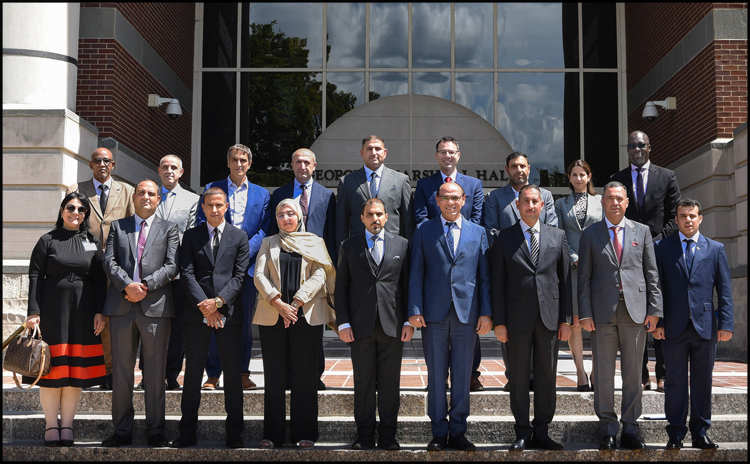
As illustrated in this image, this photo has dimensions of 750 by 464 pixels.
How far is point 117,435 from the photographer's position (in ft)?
17.2

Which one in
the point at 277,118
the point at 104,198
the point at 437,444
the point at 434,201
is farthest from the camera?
the point at 277,118

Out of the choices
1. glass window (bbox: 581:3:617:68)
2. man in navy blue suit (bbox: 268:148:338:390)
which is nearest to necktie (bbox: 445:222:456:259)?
man in navy blue suit (bbox: 268:148:338:390)

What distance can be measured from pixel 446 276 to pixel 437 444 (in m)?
1.28

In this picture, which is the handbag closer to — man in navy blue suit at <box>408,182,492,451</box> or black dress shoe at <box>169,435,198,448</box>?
black dress shoe at <box>169,435,198,448</box>

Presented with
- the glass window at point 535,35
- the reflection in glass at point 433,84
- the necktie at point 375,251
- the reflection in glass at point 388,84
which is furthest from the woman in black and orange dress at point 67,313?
the glass window at point 535,35

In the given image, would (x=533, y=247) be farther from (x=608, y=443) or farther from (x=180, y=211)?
(x=180, y=211)

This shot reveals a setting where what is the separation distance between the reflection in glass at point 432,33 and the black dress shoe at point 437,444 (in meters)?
9.78

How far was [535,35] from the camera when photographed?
13.6m

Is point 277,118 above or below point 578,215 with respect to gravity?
above

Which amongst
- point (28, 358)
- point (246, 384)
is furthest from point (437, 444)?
point (28, 358)

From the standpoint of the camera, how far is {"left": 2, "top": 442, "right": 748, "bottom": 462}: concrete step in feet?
16.5

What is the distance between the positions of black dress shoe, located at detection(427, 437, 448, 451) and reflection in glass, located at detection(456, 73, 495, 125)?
922 centimetres

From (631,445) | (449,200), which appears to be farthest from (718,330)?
(449,200)

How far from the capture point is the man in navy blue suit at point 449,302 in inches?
203
